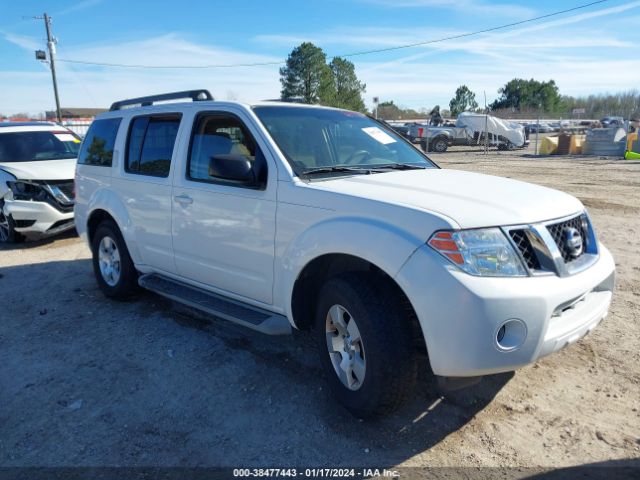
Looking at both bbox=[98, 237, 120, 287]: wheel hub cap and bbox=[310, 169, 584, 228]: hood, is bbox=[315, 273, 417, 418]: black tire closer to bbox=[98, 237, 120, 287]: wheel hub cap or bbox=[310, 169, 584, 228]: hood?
bbox=[310, 169, 584, 228]: hood

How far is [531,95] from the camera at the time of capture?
94250 mm

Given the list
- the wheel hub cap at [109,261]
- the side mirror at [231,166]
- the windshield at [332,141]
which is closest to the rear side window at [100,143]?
the wheel hub cap at [109,261]

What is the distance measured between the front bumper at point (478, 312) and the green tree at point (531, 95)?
98.9m

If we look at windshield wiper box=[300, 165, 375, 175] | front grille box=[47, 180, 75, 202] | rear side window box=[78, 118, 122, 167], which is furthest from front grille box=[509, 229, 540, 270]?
front grille box=[47, 180, 75, 202]

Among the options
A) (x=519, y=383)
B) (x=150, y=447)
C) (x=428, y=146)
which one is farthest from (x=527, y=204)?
(x=428, y=146)

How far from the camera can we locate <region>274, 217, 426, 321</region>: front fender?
8.96 ft

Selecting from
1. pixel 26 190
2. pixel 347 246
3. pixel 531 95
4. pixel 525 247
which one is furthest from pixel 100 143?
pixel 531 95

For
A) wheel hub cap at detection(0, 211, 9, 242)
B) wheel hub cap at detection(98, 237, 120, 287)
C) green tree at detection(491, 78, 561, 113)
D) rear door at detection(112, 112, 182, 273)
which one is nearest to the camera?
rear door at detection(112, 112, 182, 273)

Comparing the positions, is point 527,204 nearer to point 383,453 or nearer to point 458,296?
point 458,296

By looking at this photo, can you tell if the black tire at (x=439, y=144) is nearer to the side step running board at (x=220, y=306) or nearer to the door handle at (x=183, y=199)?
the side step running board at (x=220, y=306)

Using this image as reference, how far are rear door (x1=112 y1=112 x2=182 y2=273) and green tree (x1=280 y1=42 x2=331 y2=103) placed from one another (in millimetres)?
47323

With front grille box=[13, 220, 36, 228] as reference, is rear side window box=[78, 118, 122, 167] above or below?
above

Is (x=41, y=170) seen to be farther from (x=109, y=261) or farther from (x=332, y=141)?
(x=332, y=141)

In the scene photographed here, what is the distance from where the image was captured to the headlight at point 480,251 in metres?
2.59
